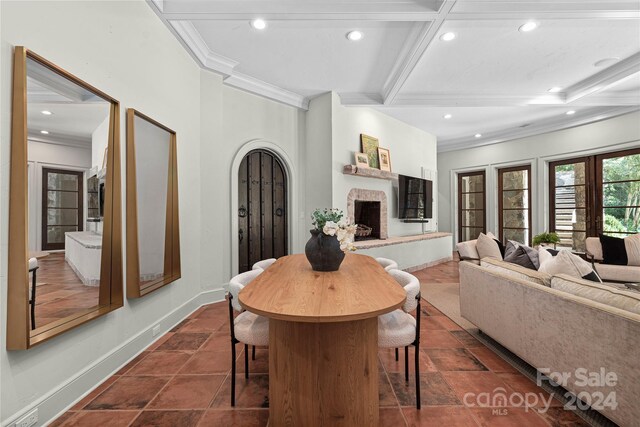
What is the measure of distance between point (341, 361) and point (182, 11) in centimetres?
309

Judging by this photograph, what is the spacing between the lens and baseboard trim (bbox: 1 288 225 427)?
151 centimetres

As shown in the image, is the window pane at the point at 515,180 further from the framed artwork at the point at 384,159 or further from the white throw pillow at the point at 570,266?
the white throw pillow at the point at 570,266

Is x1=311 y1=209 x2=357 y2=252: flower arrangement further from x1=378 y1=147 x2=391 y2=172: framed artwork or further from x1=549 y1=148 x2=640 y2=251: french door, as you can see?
x1=549 y1=148 x2=640 y2=251: french door

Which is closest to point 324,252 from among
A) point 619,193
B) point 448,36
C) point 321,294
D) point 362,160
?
point 321,294

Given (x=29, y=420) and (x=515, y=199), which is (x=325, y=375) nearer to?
(x=29, y=420)

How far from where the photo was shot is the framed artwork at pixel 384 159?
529cm

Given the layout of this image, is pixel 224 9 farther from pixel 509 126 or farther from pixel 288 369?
pixel 509 126

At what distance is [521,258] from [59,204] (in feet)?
12.6

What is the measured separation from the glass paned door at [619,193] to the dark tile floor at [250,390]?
4.57 meters

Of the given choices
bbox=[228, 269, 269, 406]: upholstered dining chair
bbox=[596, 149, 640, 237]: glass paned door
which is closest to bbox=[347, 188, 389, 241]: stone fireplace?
bbox=[228, 269, 269, 406]: upholstered dining chair

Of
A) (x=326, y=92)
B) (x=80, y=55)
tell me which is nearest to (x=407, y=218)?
(x=326, y=92)

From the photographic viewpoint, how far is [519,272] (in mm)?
2139

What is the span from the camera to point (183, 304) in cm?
304

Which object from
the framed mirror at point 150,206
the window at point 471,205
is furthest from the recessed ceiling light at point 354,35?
the window at point 471,205
